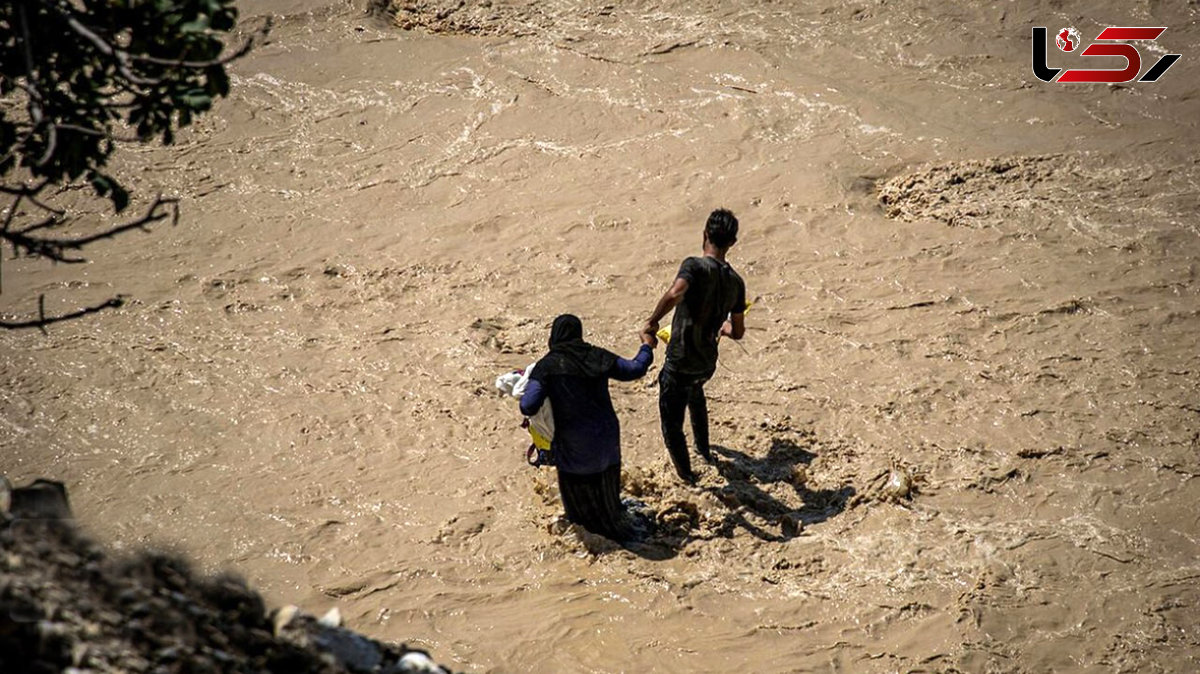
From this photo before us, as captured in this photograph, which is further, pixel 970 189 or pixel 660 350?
pixel 970 189

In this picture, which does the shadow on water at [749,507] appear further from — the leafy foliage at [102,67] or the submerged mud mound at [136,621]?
the leafy foliage at [102,67]

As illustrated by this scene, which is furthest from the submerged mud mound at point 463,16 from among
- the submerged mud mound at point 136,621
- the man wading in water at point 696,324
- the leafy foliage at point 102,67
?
the submerged mud mound at point 136,621

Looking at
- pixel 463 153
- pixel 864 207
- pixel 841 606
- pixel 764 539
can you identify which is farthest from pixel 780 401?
pixel 463 153

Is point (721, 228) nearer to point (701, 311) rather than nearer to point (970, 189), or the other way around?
point (701, 311)

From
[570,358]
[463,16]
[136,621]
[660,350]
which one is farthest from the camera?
[463,16]

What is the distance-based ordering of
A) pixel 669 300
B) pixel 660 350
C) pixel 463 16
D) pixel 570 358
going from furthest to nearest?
pixel 463 16 < pixel 660 350 < pixel 669 300 < pixel 570 358

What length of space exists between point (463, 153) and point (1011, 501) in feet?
20.2

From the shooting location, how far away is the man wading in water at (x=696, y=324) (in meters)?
5.86

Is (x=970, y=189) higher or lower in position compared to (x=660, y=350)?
higher

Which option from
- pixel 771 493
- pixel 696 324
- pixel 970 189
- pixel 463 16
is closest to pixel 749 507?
pixel 771 493

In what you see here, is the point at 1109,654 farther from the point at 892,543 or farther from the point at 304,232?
the point at 304,232

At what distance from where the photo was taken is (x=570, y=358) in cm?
545

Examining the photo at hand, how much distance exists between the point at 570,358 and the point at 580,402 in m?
0.24

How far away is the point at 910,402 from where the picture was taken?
6969 millimetres
